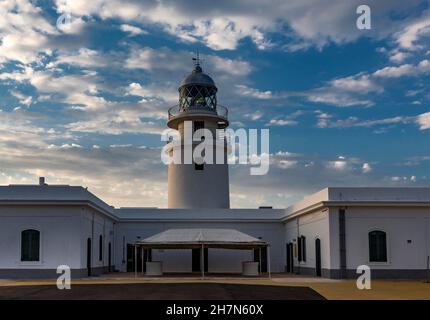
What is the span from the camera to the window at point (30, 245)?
81.3 feet

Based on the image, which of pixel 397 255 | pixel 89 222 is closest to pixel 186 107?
pixel 89 222

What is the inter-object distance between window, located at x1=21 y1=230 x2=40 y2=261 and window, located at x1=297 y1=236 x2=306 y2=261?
1155 cm

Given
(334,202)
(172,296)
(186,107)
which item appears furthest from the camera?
(186,107)

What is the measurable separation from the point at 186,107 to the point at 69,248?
12042 millimetres

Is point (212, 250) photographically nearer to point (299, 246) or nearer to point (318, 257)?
point (299, 246)

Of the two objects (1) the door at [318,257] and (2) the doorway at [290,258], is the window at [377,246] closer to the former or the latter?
(1) the door at [318,257]

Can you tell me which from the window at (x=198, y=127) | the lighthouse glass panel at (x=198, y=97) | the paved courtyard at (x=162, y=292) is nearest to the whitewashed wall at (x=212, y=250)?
the window at (x=198, y=127)

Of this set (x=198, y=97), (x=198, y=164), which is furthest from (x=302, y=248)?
(x=198, y=97)

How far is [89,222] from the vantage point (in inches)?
1044

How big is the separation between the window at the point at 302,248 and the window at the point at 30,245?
37.9 ft

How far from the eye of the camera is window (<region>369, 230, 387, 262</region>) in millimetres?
24422
